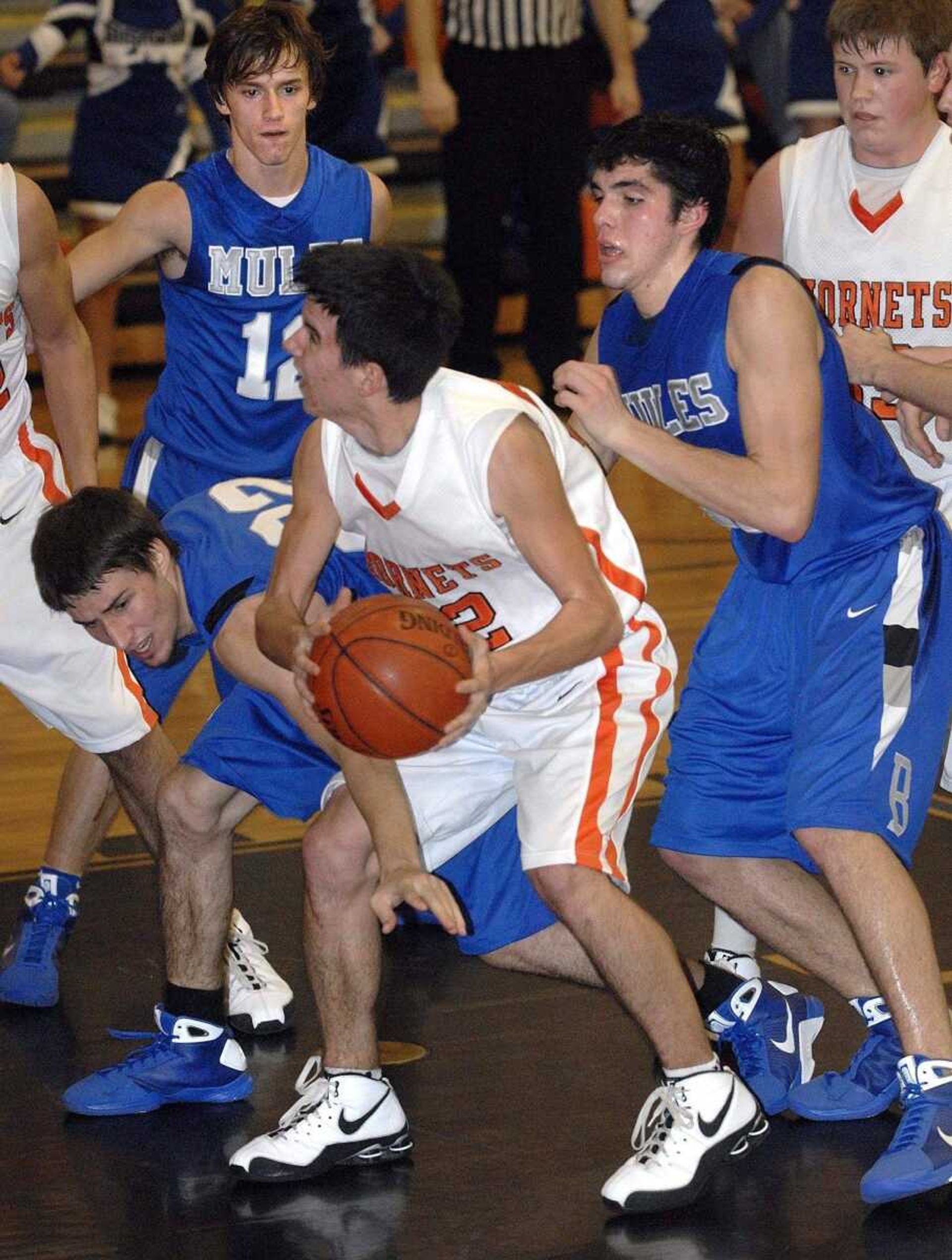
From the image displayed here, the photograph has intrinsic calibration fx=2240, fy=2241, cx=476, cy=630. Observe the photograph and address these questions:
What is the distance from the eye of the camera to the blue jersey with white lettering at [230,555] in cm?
409

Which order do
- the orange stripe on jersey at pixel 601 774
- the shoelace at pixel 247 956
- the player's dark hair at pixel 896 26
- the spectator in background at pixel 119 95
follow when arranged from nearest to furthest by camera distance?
the orange stripe on jersey at pixel 601 774
the player's dark hair at pixel 896 26
the shoelace at pixel 247 956
the spectator in background at pixel 119 95

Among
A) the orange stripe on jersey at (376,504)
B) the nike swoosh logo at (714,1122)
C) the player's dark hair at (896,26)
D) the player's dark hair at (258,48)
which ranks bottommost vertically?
the nike swoosh logo at (714,1122)

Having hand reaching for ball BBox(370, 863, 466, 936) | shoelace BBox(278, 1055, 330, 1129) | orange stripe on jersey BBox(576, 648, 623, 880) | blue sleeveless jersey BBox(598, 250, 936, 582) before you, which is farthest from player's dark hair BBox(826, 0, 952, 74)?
shoelace BBox(278, 1055, 330, 1129)

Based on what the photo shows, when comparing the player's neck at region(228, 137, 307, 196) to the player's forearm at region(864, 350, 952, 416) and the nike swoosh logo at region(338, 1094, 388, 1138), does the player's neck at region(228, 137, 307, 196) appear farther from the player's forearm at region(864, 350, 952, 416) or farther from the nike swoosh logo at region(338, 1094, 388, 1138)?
the nike swoosh logo at region(338, 1094, 388, 1138)

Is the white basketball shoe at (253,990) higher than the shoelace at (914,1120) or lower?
lower

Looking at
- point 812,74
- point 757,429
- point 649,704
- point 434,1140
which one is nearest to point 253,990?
point 434,1140

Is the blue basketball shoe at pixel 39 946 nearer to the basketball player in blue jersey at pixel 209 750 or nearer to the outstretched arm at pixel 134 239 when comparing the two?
the basketball player in blue jersey at pixel 209 750

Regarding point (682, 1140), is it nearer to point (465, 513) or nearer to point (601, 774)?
point (601, 774)

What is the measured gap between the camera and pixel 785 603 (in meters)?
3.98

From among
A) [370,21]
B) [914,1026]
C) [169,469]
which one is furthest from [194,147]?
[914,1026]

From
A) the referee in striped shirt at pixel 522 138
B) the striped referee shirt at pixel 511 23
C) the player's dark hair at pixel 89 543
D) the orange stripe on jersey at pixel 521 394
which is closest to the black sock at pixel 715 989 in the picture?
the orange stripe on jersey at pixel 521 394

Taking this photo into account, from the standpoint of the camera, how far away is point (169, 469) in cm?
522

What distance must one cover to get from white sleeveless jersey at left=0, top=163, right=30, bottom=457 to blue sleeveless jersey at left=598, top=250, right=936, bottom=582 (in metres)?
1.40

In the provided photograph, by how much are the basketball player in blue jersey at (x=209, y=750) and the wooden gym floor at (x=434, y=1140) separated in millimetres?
226
